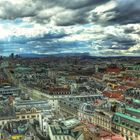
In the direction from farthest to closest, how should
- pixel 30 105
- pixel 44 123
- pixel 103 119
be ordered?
pixel 30 105, pixel 103 119, pixel 44 123

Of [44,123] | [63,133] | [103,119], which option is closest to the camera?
[63,133]

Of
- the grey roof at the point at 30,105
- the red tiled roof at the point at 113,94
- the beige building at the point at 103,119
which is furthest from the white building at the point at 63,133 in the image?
the red tiled roof at the point at 113,94

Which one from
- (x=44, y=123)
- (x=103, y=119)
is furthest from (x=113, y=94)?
(x=44, y=123)

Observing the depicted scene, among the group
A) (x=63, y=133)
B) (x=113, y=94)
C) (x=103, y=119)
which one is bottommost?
(x=113, y=94)

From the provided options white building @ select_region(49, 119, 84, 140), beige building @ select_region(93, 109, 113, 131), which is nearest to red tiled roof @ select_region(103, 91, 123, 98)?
beige building @ select_region(93, 109, 113, 131)

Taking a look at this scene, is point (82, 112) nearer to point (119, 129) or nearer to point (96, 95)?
point (119, 129)

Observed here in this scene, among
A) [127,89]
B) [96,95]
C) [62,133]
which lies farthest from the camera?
[127,89]

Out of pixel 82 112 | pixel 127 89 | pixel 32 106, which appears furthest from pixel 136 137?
pixel 127 89

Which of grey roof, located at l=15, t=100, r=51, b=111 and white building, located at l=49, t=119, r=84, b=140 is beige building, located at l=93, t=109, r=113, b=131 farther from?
white building, located at l=49, t=119, r=84, b=140

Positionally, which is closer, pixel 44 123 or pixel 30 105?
pixel 44 123

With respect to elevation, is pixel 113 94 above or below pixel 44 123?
below

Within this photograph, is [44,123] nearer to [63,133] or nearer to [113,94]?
[63,133]
